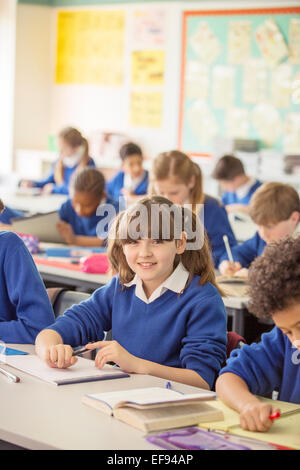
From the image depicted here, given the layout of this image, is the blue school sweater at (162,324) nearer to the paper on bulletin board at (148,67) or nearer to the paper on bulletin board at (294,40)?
the paper on bulletin board at (294,40)

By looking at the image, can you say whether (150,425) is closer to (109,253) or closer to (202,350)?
(202,350)

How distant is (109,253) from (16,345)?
1.28ft

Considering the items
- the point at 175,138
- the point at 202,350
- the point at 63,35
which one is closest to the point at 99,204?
the point at 202,350

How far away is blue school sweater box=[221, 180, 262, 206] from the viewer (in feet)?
18.7

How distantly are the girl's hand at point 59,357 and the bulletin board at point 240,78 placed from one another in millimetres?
4881

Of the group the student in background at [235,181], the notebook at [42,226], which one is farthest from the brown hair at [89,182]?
the student in background at [235,181]

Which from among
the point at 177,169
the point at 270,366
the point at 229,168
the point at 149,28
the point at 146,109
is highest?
the point at 149,28

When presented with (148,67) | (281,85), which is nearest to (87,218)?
(281,85)

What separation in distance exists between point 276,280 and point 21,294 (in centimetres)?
87

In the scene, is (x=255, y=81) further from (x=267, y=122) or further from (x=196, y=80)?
(x=196, y=80)

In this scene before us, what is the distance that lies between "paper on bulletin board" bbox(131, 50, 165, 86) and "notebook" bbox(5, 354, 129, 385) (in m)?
5.75

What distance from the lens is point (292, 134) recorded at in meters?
6.50

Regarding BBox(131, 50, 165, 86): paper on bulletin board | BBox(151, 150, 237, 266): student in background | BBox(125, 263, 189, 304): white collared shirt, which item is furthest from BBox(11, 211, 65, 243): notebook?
BBox(131, 50, 165, 86): paper on bulletin board

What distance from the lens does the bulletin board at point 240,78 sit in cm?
648
